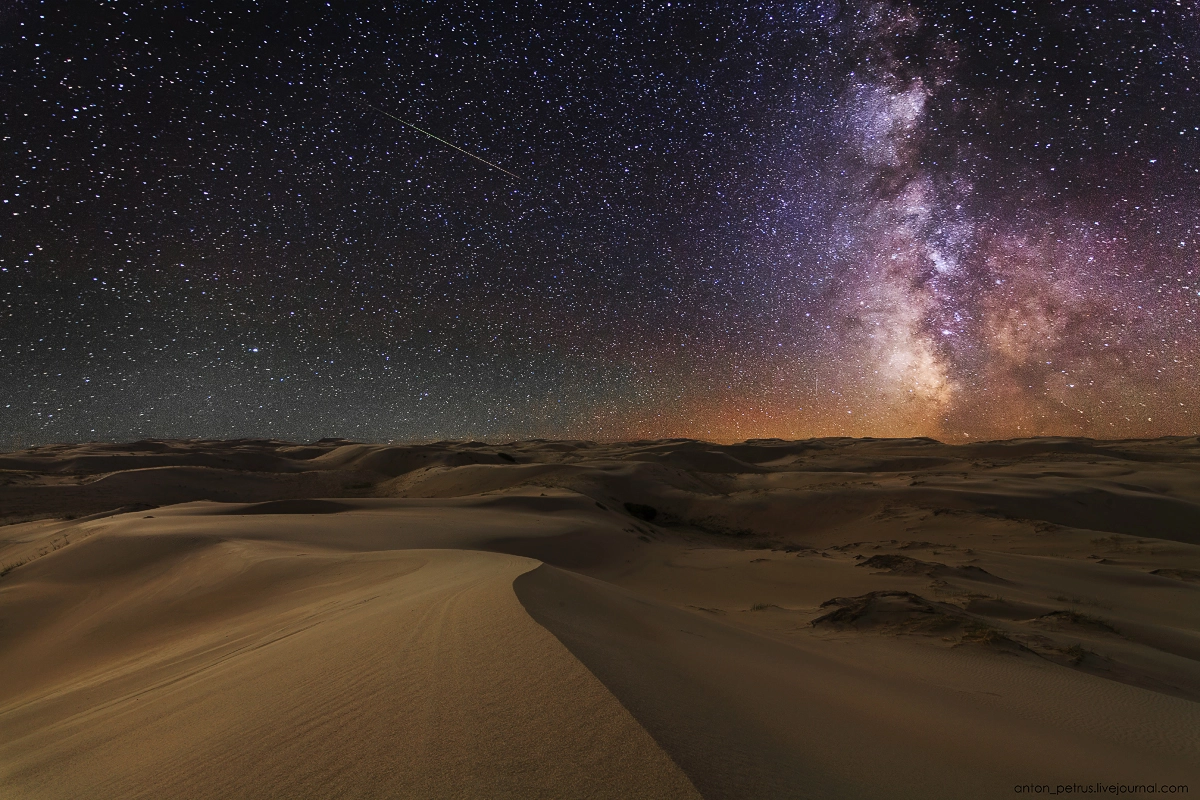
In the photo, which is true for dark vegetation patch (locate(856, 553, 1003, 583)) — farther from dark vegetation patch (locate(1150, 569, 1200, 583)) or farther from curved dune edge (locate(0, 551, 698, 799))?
curved dune edge (locate(0, 551, 698, 799))

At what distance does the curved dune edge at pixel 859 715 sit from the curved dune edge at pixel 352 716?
150 millimetres

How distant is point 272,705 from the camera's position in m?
1.95

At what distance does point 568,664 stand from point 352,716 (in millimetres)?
657

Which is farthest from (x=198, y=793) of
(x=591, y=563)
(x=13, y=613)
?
(x=591, y=563)

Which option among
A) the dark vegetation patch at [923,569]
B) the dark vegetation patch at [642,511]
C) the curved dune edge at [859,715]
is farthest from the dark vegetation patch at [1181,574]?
the dark vegetation patch at [642,511]

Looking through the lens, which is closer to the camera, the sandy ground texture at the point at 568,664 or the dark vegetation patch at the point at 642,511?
the sandy ground texture at the point at 568,664

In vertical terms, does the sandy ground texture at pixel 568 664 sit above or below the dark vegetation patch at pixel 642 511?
above

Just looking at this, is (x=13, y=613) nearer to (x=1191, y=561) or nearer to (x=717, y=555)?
(x=717, y=555)

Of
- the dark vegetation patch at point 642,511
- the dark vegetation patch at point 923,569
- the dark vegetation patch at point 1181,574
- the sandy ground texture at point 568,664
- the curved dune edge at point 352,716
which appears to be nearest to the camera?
the curved dune edge at point 352,716

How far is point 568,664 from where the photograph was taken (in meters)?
1.88

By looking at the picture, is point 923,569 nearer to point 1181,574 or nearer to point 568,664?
point 1181,574

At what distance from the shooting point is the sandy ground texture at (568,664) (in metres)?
1.50

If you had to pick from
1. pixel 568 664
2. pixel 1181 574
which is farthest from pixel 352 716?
pixel 1181 574

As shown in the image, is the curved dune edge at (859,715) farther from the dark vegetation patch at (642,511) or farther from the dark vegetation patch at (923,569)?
the dark vegetation patch at (642,511)
